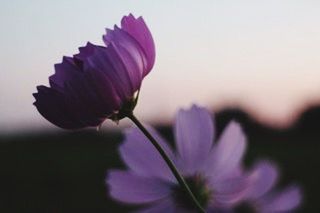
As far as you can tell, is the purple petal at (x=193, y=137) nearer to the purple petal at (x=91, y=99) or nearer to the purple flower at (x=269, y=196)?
the purple flower at (x=269, y=196)

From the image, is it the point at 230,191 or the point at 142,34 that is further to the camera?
the point at 230,191

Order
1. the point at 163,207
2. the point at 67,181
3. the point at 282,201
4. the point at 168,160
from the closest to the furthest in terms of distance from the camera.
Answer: the point at 168,160 < the point at 163,207 < the point at 282,201 < the point at 67,181

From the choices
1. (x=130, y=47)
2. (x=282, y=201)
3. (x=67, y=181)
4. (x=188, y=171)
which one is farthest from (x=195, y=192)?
(x=67, y=181)

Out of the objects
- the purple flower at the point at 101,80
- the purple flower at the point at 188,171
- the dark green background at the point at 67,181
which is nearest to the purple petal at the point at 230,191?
the purple flower at the point at 188,171

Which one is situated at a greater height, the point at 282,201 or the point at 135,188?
the point at 135,188

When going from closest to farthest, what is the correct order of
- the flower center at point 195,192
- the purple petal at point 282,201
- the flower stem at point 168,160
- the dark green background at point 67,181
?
the flower stem at point 168,160 → the flower center at point 195,192 → the purple petal at point 282,201 → the dark green background at point 67,181

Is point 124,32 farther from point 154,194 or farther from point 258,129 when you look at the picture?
point 258,129

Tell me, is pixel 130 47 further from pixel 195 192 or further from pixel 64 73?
pixel 195 192
